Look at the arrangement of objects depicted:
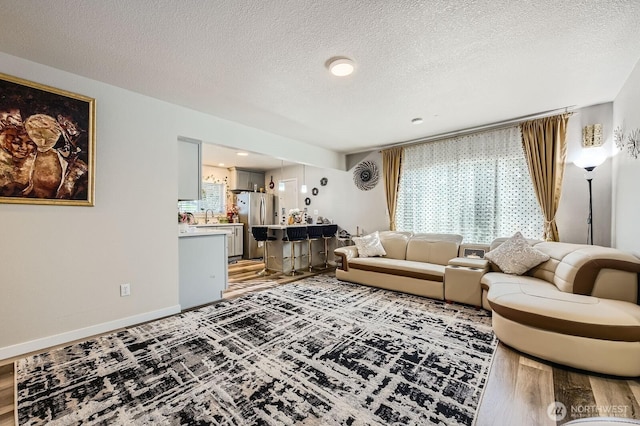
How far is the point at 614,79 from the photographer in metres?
2.61

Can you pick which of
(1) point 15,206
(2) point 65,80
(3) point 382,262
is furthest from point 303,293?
(2) point 65,80

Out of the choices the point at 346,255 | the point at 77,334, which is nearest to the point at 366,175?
the point at 346,255

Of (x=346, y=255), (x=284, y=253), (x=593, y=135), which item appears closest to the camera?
(x=593, y=135)

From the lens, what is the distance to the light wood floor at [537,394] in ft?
5.01

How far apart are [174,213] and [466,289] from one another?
3800 millimetres

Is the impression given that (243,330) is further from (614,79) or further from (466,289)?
(614,79)

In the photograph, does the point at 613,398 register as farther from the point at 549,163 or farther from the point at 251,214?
the point at 251,214

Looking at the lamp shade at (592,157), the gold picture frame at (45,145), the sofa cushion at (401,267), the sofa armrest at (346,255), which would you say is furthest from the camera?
the sofa armrest at (346,255)

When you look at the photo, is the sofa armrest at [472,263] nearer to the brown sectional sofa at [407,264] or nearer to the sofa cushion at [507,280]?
the sofa cushion at [507,280]

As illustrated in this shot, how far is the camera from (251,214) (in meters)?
7.18

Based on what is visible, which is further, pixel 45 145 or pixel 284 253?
pixel 284 253

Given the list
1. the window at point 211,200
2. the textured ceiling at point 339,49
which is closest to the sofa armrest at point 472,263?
the textured ceiling at point 339,49

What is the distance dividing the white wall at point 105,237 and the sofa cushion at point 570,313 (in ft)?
11.8

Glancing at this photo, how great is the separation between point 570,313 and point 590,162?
2.16 meters
